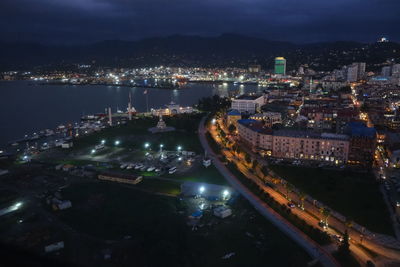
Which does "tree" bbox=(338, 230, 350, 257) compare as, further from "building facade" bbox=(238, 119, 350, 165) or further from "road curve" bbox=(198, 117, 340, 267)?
"building facade" bbox=(238, 119, 350, 165)

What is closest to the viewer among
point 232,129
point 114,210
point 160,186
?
point 114,210

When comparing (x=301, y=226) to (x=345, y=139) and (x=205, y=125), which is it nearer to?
(x=345, y=139)

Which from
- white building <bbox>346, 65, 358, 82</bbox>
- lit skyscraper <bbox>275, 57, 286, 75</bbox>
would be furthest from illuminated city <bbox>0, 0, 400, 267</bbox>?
lit skyscraper <bbox>275, 57, 286, 75</bbox>

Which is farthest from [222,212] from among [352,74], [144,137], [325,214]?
[352,74]

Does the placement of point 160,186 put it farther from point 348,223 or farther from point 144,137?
point 144,137

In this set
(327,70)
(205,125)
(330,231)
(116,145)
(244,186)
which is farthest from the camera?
(327,70)

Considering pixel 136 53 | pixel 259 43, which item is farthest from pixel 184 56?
pixel 259 43
